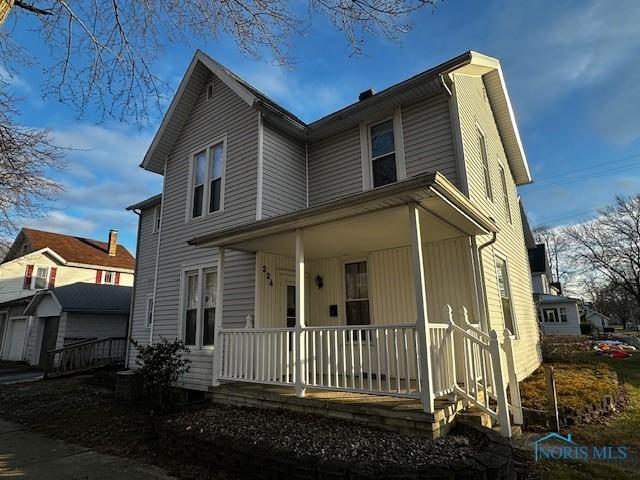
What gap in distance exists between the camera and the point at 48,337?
17.9 m

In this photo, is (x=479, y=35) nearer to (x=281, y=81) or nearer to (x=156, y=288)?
(x=281, y=81)

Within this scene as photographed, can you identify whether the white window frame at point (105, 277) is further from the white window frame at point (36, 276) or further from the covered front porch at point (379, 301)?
the covered front porch at point (379, 301)

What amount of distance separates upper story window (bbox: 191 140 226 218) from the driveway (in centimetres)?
557

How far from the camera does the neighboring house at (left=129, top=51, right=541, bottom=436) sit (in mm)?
5867

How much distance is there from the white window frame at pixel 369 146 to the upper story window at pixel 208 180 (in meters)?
3.58

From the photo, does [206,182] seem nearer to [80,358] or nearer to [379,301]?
[379,301]

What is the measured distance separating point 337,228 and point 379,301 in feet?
7.42

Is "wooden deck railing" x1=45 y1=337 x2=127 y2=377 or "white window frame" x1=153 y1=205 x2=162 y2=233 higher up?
"white window frame" x1=153 y1=205 x2=162 y2=233

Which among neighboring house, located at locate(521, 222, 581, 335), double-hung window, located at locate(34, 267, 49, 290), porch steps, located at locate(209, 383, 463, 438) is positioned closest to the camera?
porch steps, located at locate(209, 383, 463, 438)

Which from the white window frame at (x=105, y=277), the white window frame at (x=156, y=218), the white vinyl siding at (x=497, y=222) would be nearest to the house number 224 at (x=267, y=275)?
the white vinyl siding at (x=497, y=222)

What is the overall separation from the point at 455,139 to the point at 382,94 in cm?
196

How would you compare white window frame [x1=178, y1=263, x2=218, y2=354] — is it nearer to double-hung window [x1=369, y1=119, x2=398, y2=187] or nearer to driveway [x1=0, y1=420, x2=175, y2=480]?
driveway [x1=0, y1=420, x2=175, y2=480]

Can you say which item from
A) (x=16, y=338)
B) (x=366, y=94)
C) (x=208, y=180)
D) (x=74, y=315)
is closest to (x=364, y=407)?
(x=208, y=180)
